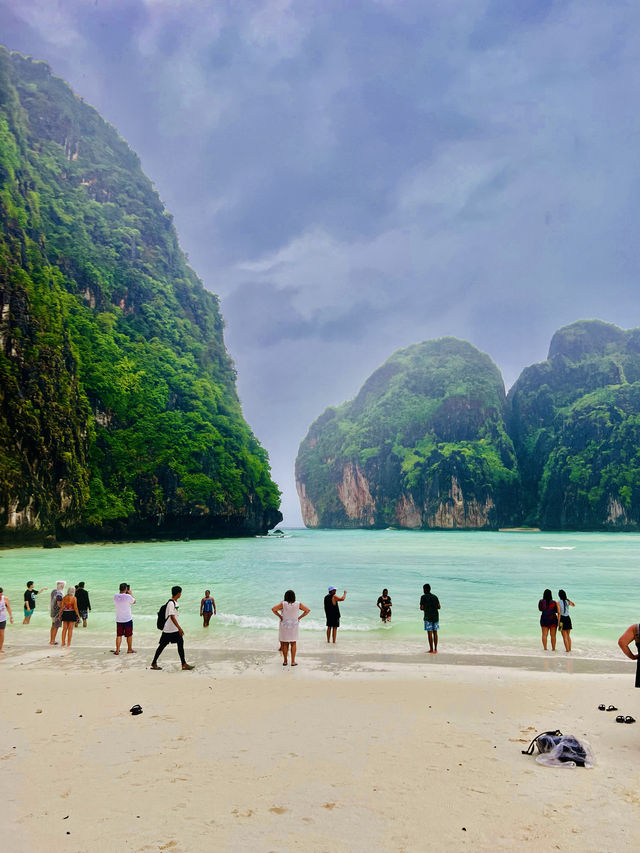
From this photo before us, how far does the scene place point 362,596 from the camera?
17.2 meters

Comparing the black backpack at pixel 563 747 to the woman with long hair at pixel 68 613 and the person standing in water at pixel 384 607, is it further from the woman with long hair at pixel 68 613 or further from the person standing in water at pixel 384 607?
the woman with long hair at pixel 68 613

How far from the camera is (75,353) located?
4981 cm

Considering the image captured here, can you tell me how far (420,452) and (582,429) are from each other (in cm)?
3940

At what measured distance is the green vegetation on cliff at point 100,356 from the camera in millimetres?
40500

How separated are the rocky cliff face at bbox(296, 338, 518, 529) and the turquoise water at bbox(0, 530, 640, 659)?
85.0 metres

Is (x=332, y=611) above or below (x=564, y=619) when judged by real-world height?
above

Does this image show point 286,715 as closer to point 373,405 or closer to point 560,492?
point 560,492

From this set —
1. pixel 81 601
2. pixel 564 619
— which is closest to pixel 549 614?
pixel 564 619

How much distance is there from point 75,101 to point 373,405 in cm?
10340

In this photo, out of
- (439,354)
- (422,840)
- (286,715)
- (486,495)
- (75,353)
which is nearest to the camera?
(422,840)

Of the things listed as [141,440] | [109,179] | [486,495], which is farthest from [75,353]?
[486,495]

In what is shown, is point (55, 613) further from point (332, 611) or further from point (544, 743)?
point (544, 743)

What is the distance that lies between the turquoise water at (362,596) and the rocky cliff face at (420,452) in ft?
279

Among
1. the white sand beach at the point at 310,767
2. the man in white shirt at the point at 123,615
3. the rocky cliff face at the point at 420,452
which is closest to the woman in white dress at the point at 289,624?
the white sand beach at the point at 310,767
